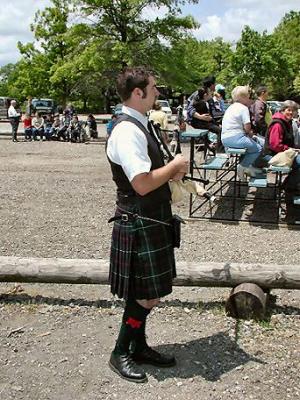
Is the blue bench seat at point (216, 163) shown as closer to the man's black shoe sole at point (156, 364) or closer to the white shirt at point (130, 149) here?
the man's black shoe sole at point (156, 364)

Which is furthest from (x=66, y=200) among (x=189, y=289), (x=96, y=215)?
(x=189, y=289)

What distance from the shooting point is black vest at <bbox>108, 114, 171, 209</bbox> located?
9.41 feet

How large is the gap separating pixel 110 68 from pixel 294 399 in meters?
19.0

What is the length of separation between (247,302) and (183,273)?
1.87 ft

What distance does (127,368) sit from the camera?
325 centimetres

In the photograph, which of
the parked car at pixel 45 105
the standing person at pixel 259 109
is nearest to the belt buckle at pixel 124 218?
the standing person at pixel 259 109

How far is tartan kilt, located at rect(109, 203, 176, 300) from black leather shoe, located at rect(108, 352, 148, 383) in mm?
468

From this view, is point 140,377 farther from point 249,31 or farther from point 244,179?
point 249,31

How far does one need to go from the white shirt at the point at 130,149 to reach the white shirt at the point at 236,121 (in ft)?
16.0

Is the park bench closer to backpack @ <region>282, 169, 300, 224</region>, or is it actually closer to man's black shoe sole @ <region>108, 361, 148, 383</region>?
backpack @ <region>282, 169, 300, 224</region>

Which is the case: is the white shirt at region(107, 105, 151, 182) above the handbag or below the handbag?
above

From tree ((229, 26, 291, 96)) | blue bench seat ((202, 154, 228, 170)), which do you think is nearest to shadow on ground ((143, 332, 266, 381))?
blue bench seat ((202, 154, 228, 170))

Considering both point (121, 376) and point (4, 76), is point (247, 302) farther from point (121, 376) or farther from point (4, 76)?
point (4, 76)

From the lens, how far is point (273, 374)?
3.34 metres
